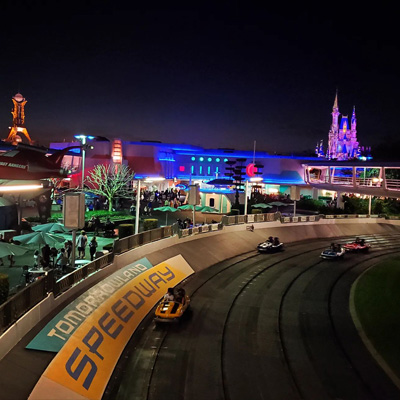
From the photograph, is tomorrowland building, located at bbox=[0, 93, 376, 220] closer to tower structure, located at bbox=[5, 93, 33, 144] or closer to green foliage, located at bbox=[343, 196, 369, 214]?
tower structure, located at bbox=[5, 93, 33, 144]

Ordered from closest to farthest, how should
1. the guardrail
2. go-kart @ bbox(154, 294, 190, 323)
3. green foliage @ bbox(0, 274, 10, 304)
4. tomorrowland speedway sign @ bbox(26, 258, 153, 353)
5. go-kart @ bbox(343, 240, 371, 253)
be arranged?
1. the guardrail
2. tomorrowland speedway sign @ bbox(26, 258, 153, 353)
3. green foliage @ bbox(0, 274, 10, 304)
4. go-kart @ bbox(154, 294, 190, 323)
5. go-kart @ bbox(343, 240, 371, 253)

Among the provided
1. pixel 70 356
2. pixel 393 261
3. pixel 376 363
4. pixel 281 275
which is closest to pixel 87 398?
pixel 70 356

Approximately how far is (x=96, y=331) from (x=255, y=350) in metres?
6.14

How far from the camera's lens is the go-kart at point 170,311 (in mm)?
16188

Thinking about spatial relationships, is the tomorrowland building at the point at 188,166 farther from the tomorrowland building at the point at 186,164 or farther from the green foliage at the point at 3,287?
the green foliage at the point at 3,287

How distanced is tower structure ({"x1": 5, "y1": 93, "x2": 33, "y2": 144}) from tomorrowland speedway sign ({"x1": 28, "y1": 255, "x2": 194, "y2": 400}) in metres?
98.1

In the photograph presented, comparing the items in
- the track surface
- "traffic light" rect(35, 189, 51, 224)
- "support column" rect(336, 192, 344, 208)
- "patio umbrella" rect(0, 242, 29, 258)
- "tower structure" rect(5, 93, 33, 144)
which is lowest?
A: the track surface

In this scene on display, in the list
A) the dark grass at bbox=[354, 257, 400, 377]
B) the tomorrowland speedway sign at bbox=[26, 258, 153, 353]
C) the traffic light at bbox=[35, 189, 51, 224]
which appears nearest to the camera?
the tomorrowland speedway sign at bbox=[26, 258, 153, 353]

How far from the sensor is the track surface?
11.8 metres

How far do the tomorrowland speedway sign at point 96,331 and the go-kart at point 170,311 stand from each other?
1.00 meters

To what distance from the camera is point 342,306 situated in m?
20.0

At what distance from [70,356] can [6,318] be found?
2.21 metres

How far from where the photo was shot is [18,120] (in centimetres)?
10544

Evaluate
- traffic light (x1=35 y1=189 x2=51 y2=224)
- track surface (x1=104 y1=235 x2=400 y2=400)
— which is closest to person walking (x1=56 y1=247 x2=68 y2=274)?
track surface (x1=104 y1=235 x2=400 y2=400)
